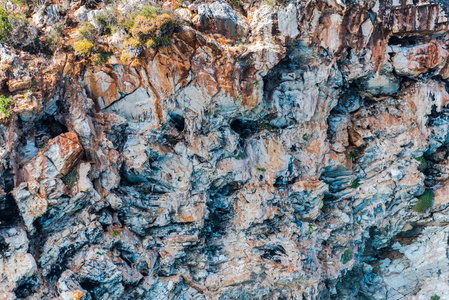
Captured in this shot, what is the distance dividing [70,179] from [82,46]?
426 cm

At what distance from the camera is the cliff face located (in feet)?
38.1

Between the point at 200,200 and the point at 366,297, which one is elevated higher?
the point at 200,200

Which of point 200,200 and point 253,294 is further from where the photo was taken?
point 253,294

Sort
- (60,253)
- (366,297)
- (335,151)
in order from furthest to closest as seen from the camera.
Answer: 1. (366,297)
2. (335,151)
3. (60,253)

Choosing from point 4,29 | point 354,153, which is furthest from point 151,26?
point 354,153

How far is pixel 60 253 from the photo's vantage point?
1187 centimetres

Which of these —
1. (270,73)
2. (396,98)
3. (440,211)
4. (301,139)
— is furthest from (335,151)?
(440,211)

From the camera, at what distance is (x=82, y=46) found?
11992mm

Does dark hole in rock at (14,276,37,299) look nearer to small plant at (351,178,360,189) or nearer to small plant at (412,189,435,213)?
small plant at (351,178,360,189)

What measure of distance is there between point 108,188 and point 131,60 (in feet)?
14.2

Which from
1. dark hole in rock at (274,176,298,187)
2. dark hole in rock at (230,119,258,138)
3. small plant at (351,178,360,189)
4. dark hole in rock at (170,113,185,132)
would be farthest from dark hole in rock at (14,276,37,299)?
small plant at (351,178,360,189)

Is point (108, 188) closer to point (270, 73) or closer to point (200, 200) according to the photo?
point (200, 200)

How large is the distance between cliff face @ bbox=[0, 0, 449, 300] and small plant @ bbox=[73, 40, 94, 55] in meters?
0.08

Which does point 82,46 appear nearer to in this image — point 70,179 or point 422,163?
point 70,179
